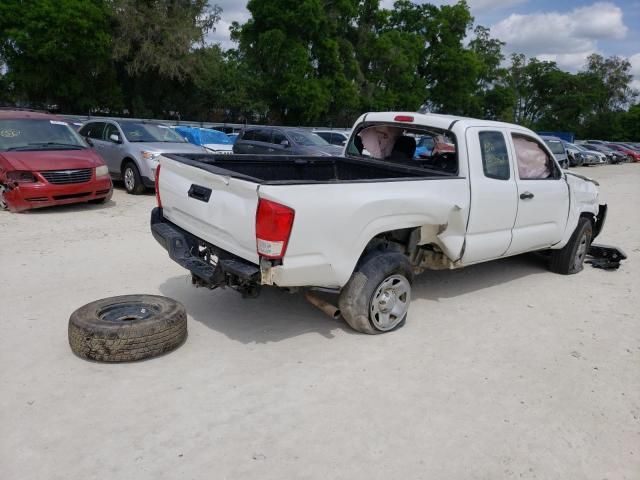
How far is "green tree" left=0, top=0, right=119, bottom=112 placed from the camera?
27453 mm

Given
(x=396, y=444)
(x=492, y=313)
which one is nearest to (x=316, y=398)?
(x=396, y=444)

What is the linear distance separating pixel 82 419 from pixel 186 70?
30989mm

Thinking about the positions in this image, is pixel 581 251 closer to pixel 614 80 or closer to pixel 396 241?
pixel 396 241

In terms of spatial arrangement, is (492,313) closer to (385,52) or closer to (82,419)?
(82,419)

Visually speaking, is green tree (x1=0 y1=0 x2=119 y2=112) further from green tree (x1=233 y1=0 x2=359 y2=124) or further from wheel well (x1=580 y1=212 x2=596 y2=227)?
wheel well (x1=580 y1=212 x2=596 y2=227)

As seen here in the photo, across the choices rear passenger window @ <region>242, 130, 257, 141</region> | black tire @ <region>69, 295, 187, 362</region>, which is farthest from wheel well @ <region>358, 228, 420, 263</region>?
rear passenger window @ <region>242, 130, 257, 141</region>

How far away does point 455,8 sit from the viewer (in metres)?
51.8

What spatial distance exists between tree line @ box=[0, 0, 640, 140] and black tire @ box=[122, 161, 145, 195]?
19.7m

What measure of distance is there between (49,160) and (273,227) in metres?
7.00

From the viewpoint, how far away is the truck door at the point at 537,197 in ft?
19.0

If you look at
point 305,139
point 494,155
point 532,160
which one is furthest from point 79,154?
point 532,160

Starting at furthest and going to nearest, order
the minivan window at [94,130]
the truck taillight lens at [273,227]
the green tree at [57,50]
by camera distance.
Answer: the green tree at [57,50] → the minivan window at [94,130] → the truck taillight lens at [273,227]

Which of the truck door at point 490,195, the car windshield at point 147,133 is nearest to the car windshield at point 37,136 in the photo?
the car windshield at point 147,133

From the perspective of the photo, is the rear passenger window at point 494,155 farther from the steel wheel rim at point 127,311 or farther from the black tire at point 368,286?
the steel wheel rim at point 127,311
